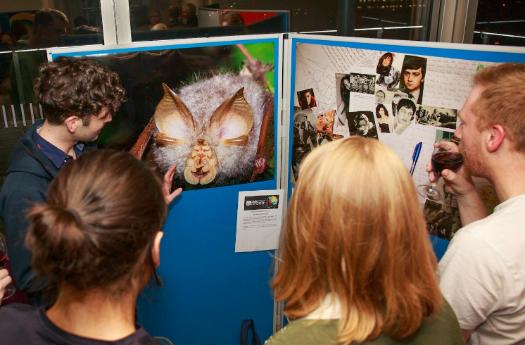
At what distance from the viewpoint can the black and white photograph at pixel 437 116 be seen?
1647 mm

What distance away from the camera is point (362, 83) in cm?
188

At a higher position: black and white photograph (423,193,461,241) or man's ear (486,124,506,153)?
man's ear (486,124,506,153)

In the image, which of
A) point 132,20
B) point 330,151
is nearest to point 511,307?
point 330,151

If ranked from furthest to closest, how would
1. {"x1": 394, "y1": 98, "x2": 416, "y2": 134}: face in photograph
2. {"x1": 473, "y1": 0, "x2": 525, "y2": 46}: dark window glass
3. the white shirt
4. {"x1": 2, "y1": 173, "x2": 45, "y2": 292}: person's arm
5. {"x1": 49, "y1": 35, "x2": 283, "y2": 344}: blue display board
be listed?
1. {"x1": 473, "y1": 0, "x2": 525, "y2": 46}: dark window glass
2. {"x1": 49, "y1": 35, "x2": 283, "y2": 344}: blue display board
3. {"x1": 394, "y1": 98, "x2": 416, "y2": 134}: face in photograph
4. {"x1": 2, "y1": 173, "x2": 45, "y2": 292}: person's arm
5. the white shirt

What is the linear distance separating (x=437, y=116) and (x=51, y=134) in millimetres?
1335

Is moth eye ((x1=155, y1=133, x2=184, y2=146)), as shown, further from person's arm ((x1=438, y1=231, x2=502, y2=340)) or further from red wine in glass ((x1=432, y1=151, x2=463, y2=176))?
person's arm ((x1=438, y1=231, x2=502, y2=340))

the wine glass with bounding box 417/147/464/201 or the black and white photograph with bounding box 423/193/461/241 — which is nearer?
the wine glass with bounding box 417/147/464/201

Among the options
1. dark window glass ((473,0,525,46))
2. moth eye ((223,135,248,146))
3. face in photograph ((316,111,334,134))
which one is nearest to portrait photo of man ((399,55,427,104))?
face in photograph ((316,111,334,134))

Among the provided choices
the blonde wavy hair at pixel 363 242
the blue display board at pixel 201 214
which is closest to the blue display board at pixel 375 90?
the blue display board at pixel 201 214

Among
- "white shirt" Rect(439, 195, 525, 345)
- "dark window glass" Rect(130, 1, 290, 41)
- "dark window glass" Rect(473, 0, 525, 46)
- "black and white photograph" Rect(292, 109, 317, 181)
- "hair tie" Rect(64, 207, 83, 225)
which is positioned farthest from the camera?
"dark window glass" Rect(473, 0, 525, 46)

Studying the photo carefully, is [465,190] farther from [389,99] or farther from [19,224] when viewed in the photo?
[19,224]

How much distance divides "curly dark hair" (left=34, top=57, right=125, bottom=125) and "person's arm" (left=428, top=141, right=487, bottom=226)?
1.19 meters

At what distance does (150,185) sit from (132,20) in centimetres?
117

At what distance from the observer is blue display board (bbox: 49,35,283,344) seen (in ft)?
6.16
